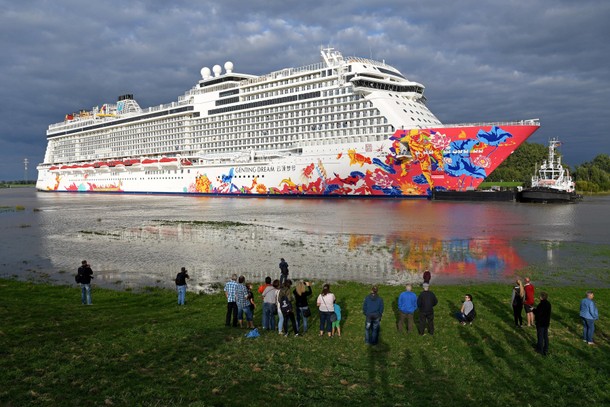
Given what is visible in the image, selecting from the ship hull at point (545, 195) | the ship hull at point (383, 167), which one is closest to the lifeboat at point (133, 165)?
the ship hull at point (383, 167)

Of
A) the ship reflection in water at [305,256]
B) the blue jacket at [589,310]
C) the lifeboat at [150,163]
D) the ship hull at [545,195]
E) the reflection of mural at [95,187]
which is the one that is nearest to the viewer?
the blue jacket at [589,310]

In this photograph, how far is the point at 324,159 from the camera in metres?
60.0

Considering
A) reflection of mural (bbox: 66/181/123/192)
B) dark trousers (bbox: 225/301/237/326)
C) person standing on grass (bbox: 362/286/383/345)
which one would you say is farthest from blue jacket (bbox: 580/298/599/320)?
reflection of mural (bbox: 66/181/123/192)

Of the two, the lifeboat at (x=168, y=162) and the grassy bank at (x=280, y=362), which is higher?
the lifeboat at (x=168, y=162)

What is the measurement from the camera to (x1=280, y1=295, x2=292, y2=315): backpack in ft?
36.3

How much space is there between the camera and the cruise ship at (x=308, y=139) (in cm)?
5338

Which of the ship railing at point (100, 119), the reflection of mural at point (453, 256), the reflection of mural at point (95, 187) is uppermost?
the ship railing at point (100, 119)

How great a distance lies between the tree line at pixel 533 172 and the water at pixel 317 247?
7797 centimetres

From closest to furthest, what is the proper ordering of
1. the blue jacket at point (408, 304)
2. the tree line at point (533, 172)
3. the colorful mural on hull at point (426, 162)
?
the blue jacket at point (408, 304) → the colorful mural on hull at point (426, 162) → the tree line at point (533, 172)

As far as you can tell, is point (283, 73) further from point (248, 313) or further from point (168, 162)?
point (248, 313)

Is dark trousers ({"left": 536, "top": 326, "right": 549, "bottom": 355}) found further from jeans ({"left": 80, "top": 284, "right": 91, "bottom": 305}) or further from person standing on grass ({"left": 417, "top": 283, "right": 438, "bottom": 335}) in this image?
→ jeans ({"left": 80, "top": 284, "right": 91, "bottom": 305})

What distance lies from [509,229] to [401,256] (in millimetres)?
15052

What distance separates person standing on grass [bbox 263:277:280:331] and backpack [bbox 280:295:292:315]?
376 millimetres

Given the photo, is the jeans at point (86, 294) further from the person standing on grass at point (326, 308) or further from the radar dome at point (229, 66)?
the radar dome at point (229, 66)
